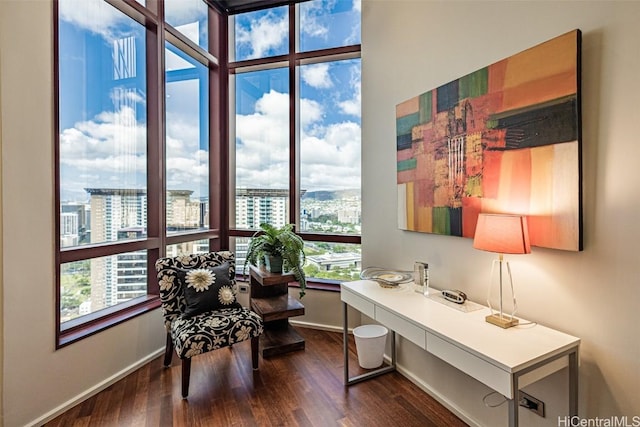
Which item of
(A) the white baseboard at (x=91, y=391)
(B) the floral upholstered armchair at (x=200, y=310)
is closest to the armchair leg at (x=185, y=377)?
(B) the floral upholstered armchair at (x=200, y=310)

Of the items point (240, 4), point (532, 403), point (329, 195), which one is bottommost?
point (532, 403)

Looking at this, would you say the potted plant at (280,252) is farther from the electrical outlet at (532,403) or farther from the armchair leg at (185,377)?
the electrical outlet at (532,403)

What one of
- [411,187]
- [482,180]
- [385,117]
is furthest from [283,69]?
[482,180]

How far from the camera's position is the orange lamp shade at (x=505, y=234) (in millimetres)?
1482

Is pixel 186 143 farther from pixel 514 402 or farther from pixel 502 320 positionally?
pixel 514 402

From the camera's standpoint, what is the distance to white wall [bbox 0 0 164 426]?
1.85 meters

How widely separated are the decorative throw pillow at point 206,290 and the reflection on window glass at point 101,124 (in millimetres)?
737

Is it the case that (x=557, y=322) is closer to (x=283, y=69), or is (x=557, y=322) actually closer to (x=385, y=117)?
(x=385, y=117)

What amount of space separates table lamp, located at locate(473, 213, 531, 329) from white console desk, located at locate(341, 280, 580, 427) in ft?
0.21

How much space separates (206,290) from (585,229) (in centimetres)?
247

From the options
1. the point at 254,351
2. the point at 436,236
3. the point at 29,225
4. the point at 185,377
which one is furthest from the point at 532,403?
the point at 29,225

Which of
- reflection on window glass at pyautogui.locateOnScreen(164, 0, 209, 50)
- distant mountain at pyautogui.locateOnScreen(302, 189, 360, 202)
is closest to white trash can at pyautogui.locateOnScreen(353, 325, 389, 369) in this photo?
distant mountain at pyautogui.locateOnScreen(302, 189, 360, 202)

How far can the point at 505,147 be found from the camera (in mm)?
1748

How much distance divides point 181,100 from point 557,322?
3615 mm
